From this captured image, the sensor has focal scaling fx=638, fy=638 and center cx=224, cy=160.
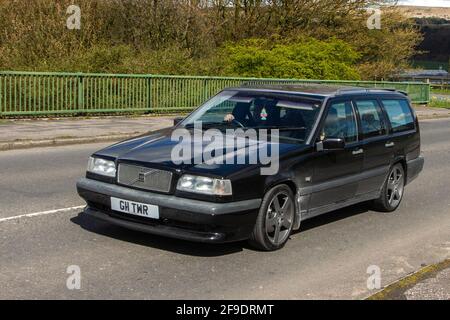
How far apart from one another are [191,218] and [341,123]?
245 cm

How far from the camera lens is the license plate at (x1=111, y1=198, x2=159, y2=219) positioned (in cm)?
560

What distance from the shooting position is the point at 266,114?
6.80 m

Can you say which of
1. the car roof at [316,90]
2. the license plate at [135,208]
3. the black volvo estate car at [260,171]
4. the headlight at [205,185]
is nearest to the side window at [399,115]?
the black volvo estate car at [260,171]

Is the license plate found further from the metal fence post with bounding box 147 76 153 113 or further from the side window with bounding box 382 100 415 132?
the metal fence post with bounding box 147 76 153 113

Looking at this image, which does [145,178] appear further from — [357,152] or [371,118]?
[371,118]

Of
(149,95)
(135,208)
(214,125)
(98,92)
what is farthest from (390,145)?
(149,95)

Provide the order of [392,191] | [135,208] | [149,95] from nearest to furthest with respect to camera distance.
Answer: [135,208] → [392,191] → [149,95]

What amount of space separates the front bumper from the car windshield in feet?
3.94

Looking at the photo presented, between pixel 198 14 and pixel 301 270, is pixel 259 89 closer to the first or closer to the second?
pixel 301 270

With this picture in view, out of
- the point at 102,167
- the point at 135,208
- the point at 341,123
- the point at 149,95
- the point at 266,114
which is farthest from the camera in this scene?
the point at 149,95

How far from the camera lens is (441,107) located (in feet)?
108

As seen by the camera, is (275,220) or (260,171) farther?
(275,220)

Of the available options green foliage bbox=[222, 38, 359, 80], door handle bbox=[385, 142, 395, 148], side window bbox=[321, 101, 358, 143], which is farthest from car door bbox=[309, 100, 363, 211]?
green foliage bbox=[222, 38, 359, 80]

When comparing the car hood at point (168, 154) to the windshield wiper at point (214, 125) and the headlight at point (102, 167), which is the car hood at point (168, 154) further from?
the windshield wiper at point (214, 125)
